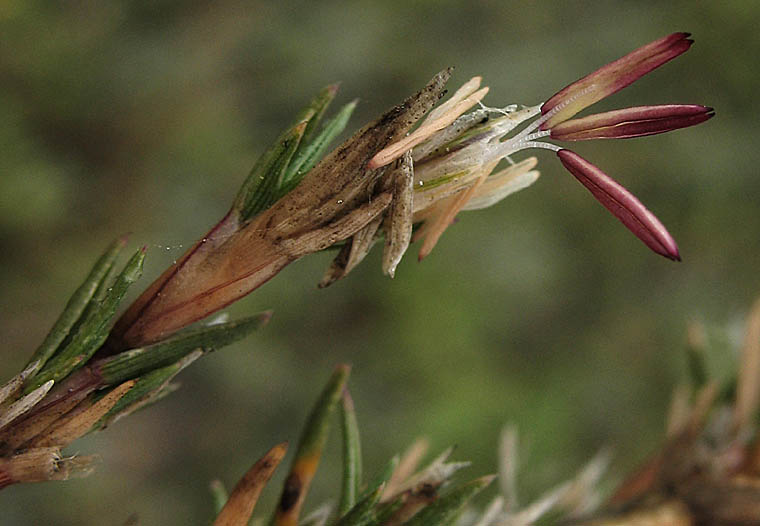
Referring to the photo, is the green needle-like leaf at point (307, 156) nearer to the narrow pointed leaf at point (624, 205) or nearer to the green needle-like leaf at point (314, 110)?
the green needle-like leaf at point (314, 110)

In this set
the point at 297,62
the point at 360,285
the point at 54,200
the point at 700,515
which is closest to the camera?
the point at 700,515

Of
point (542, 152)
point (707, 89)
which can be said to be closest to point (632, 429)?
point (542, 152)

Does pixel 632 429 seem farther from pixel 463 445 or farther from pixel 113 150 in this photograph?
pixel 113 150

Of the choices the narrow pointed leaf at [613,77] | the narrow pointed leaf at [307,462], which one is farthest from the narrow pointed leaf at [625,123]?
the narrow pointed leaf at [307,462]

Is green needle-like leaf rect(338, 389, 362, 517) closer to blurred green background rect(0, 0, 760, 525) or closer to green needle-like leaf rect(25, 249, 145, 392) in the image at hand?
green needle-like leaf rect(25, 249, 145, 392)

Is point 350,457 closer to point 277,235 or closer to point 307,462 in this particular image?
point 307,462

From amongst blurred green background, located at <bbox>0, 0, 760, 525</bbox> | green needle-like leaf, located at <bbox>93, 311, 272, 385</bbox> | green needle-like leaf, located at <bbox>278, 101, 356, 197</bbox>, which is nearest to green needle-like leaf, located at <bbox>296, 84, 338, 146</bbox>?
green needle-like leaf, located at <bbox>278, 101, 356, 197</bbox>
